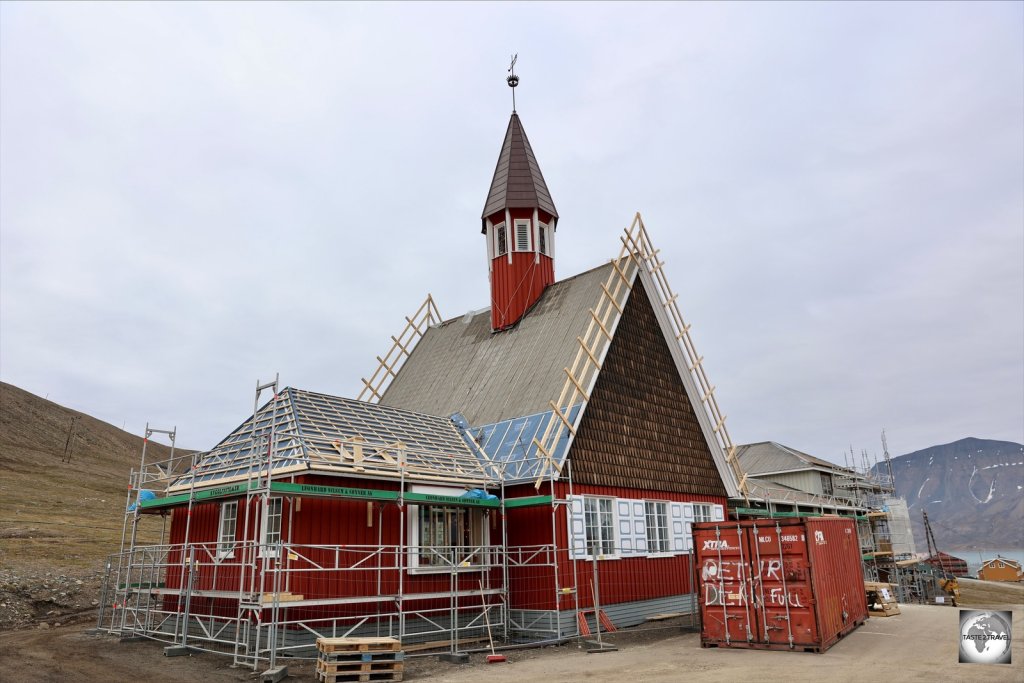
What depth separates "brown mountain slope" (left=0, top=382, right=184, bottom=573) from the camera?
3212 cm

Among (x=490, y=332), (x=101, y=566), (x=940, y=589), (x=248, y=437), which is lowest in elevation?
(x=940, y=589)

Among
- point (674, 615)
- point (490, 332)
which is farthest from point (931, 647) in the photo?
point (490, 332)

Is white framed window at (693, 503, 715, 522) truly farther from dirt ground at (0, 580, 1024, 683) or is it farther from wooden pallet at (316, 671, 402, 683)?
wooden pallet at (316, 671, 402, 683)

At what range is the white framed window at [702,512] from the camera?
2641 centimetres

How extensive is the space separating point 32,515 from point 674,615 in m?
37.1

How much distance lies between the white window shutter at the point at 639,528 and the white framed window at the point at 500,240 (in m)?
12.1

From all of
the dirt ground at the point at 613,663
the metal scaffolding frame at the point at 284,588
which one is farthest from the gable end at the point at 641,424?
the dirt ground at the point at 613,663

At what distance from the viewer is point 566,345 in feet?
80.8

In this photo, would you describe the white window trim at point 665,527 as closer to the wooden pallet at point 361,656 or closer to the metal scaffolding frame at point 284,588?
the metal scaffolding frame at point 284,588

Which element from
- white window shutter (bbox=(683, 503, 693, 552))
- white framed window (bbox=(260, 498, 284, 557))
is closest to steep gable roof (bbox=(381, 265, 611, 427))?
white window shutter (bbox=(683, 503, 693, 552))

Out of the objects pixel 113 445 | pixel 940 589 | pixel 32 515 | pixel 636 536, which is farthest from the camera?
pixel 113 445

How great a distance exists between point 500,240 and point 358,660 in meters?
19.6

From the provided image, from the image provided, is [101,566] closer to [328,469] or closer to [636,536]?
[328,469]

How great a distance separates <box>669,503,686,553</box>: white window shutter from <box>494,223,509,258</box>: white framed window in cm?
1248
